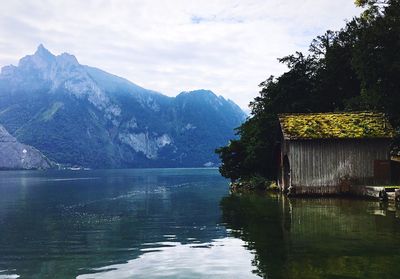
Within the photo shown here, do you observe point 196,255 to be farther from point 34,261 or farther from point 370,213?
point 370,213

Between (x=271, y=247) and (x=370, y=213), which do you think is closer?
(x=271, y=247)

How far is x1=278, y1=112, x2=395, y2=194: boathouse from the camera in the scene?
40.9 metres

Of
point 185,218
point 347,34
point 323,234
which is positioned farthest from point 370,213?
point 347,34

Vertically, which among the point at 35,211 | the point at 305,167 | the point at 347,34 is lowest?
the point at 35,211

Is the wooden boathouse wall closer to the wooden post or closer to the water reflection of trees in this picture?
the wooden post

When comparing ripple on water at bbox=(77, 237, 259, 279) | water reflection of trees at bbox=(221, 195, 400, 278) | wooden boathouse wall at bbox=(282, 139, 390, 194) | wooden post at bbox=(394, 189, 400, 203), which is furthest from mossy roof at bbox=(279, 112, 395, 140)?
ripple on water at bbox=(77, 237, 259, 279)

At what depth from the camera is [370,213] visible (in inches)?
1088

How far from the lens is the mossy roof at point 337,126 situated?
4106 cm

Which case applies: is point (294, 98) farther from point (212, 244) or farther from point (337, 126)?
point (212, 244)

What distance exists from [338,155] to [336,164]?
0.83 meters

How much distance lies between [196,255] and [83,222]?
1462 centimetres

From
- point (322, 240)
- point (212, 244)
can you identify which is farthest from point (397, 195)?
point (212, 244)

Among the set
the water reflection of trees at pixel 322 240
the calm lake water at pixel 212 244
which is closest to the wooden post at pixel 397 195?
the calm lake water at pixel 212 244

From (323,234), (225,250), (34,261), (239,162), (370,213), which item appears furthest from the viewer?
(239,162)
